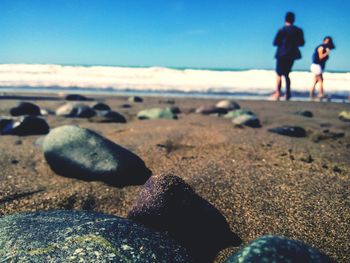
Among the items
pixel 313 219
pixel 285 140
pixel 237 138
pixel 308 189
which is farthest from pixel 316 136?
pixel 313 219

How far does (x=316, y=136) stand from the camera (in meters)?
3.36

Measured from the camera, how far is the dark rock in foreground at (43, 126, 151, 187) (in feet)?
6.93

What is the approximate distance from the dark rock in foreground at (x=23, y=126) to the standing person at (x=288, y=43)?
18.1ft

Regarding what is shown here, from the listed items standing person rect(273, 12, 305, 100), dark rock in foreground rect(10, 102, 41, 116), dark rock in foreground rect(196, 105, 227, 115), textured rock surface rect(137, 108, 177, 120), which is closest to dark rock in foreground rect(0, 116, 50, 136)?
dark rock in foreground rect(10, 102, 41, 116)

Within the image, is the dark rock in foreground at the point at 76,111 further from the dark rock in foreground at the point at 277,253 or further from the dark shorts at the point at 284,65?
the dark shorts at the point at 284,65

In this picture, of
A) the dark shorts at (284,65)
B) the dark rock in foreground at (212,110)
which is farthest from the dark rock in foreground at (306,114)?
the dark shorts at (284,65)

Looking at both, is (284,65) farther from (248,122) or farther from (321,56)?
(248,122)

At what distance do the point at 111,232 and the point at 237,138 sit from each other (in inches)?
85.5

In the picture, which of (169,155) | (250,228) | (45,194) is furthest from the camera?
(169,155)

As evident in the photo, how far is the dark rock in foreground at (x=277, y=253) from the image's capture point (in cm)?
111

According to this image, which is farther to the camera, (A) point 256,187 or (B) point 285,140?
(B) point 285,140

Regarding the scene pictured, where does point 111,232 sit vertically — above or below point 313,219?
above

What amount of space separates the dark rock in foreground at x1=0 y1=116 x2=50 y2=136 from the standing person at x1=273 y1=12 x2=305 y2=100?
5.51 metres

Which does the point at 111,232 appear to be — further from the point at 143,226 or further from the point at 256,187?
the point at 256,187
